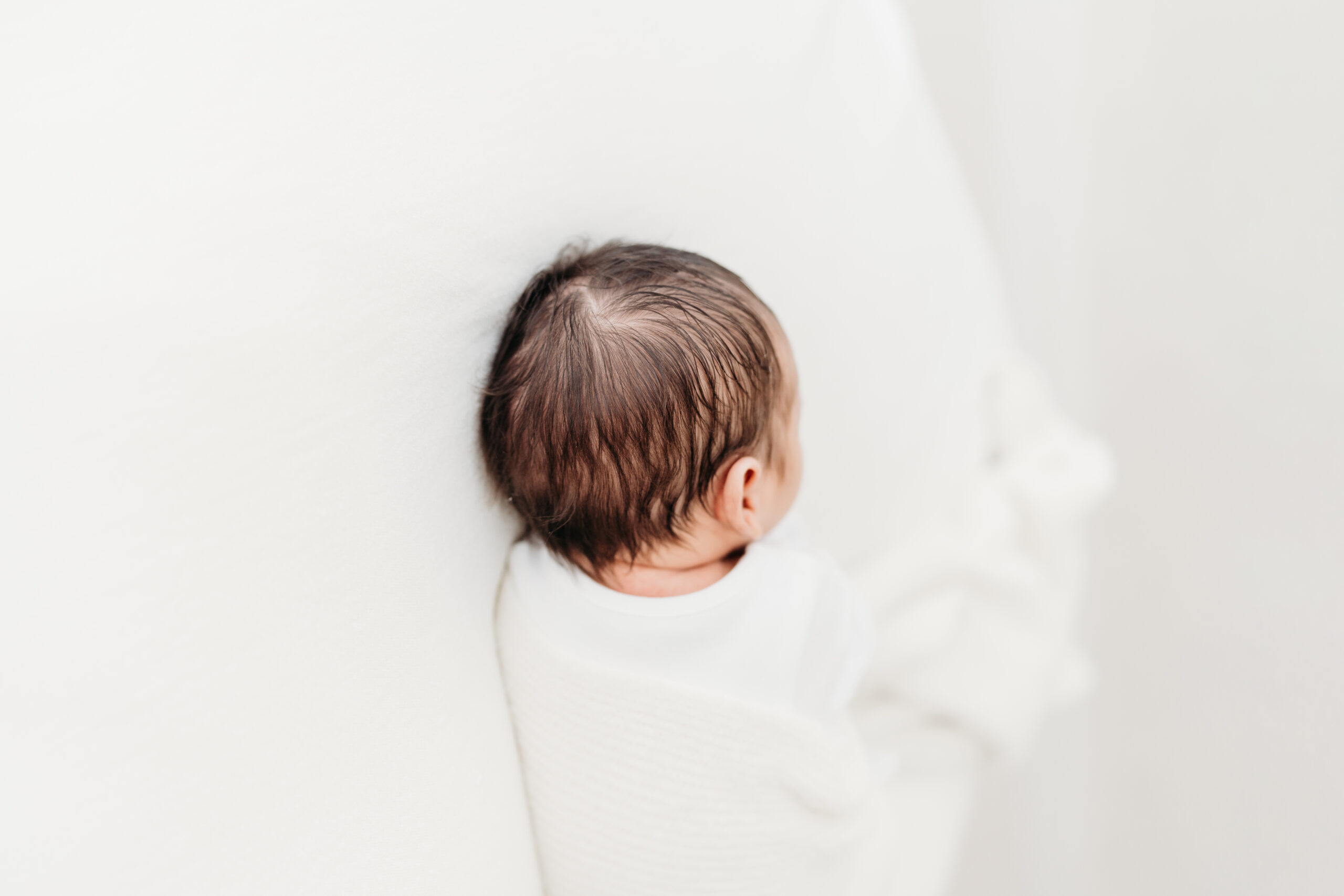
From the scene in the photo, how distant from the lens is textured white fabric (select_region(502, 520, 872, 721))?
0.53 m

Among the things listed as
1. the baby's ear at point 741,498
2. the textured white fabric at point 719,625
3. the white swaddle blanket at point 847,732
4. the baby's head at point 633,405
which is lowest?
the white swaddle blanket at point 847,732

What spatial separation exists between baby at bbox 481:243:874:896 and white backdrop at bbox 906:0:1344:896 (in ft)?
2.30

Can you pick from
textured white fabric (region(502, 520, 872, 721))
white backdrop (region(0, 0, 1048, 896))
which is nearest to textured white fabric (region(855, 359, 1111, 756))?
textured white fabric (region(502, 520, 872, 721))

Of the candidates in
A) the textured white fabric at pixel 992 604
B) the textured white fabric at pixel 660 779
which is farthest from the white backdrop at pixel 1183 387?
the textured white fabric at pixel 660 779

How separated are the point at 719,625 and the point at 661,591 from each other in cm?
4

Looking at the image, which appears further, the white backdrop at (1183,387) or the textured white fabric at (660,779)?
the white backdrop at (1183,387)

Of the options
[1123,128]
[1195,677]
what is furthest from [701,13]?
[1195,677]

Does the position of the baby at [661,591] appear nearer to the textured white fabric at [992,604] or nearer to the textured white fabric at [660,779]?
the textured white fabric at [660,779]

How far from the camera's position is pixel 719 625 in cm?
54

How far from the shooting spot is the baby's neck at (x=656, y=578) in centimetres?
55

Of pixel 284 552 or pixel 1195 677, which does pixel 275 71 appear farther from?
pixel 1195 677

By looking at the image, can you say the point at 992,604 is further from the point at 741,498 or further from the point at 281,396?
the point at 281,396

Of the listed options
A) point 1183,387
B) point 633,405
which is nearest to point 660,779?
point 633,405

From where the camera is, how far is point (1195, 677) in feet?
3.75
